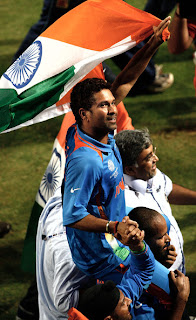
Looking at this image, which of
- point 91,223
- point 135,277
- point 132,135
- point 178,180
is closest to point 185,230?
point 178,180

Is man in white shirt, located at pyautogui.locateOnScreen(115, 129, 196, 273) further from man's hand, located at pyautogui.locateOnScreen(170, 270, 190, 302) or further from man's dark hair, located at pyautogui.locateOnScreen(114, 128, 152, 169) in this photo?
man's hand, located at pyautogui.locateOnScreen(170, 270, 190, 302)

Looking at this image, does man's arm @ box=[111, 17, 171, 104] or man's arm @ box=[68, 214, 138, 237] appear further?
man's arm @ box=[111, 17, 171, 104]

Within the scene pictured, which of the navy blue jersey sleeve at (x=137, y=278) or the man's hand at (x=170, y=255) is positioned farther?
the man's hand at (x=170, y=255)

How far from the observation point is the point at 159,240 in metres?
3.00

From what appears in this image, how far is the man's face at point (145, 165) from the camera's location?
3.34 metres

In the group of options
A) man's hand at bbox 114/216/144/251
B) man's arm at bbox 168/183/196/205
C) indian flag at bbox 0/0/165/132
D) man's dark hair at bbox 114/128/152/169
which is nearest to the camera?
man's hand at bbox 114/216/144/251

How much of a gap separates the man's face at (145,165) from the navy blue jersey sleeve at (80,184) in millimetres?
676

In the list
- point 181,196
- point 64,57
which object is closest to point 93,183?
point 64,57

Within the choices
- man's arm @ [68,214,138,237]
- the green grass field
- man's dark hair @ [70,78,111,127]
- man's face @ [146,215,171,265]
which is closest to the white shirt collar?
man's face @ [146,215,171,265]

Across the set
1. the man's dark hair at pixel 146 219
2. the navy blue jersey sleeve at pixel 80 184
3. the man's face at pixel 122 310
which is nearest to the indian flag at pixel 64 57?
the navy blue jersey sleeve at pixel 80 184

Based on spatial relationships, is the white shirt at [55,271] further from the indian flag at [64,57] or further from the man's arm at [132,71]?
the man's arm at [132,71]

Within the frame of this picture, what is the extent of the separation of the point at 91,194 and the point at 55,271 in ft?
2.11

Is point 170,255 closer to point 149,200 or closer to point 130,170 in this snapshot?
point 149,200

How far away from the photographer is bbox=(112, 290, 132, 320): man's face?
8.82ft
